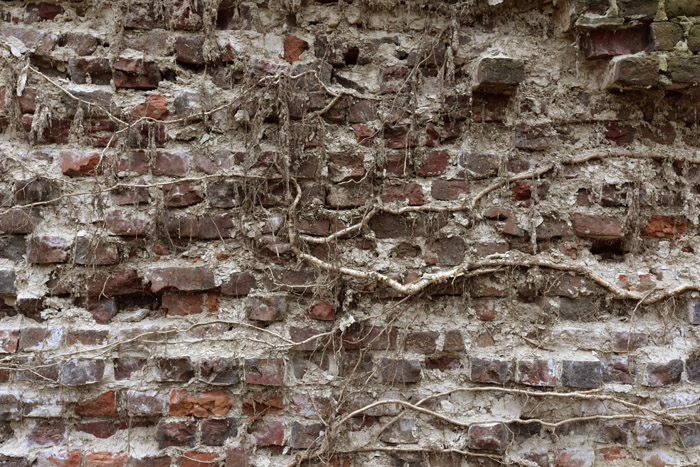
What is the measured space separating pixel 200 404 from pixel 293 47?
112cm

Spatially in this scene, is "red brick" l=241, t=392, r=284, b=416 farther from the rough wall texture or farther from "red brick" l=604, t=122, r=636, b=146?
"red brick" l=604, t=122, r=636, b=146

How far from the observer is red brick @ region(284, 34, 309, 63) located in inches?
62.5

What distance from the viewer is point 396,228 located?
156 centimetres

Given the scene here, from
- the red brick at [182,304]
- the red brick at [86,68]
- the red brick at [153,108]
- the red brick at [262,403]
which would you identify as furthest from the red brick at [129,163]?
the red brick at [262,403]

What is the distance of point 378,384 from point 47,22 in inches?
59.3

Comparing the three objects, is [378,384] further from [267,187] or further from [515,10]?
[515,10]

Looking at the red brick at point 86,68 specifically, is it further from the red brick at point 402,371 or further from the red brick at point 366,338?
the red brick at point 402,371

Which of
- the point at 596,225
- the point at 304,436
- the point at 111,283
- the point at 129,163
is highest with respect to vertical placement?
the point at 129,163

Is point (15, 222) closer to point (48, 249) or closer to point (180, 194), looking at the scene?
point (48, 249)

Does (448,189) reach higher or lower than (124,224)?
higher

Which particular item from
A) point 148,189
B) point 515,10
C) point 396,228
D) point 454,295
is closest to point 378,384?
point 454,295

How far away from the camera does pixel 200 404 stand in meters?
1.50

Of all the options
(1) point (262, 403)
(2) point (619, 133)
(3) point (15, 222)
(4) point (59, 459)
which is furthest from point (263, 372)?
(2) point (619, 133)

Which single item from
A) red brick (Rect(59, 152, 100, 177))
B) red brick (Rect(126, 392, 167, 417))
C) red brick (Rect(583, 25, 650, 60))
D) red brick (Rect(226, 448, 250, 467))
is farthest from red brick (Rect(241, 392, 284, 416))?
red brick (Rect(583, 25, 650, 60))
